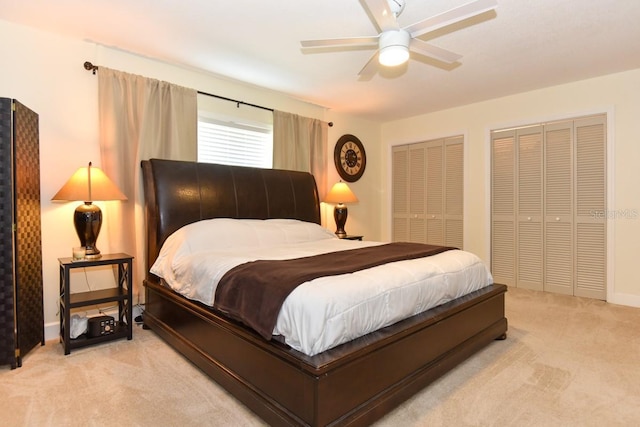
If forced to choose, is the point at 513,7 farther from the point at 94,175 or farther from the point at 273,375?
the point at 94,175

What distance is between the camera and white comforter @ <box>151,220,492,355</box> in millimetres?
1607

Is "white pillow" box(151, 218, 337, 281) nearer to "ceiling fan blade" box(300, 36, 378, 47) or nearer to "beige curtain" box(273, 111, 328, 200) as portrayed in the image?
"beige curtain" box(273, 111, 328, 200)

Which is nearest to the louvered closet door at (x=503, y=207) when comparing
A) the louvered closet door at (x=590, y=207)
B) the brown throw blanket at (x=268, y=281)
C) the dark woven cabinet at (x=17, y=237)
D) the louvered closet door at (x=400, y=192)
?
the louvered closet door at (x=590, y=207)

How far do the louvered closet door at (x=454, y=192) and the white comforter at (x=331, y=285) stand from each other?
2.30 metres

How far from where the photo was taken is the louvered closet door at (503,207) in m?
4.54

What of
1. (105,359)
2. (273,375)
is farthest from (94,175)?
(273,375)

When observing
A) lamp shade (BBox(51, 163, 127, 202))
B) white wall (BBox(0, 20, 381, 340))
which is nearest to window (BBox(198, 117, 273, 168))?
white wall (BBox(0, 20, 381, 340))

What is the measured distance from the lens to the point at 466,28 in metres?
2.79

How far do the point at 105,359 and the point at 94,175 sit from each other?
1.36 meters

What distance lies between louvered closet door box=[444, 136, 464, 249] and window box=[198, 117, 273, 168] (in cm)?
258

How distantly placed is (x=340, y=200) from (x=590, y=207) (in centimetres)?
284

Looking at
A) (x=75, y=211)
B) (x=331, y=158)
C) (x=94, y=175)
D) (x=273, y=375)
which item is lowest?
(x=273, y=375)

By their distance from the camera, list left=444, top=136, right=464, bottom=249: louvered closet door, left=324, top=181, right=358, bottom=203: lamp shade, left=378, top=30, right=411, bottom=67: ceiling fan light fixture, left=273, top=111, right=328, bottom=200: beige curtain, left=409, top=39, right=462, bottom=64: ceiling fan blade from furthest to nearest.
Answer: left=444, top=136, right=464, bottom=249: louvered closet door
left=324, top=181, right=358, bottom=203: lamp shade
left=273, top=111, right=328, bottom=200: beige curtain
left=409, top=39, right=462, bottom=64: ceiling fan blade
left=378, top=30, right=411, bottom=67: ceiling fan light fixture

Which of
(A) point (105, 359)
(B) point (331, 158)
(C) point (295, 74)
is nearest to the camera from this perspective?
(A) point (105, 359)
